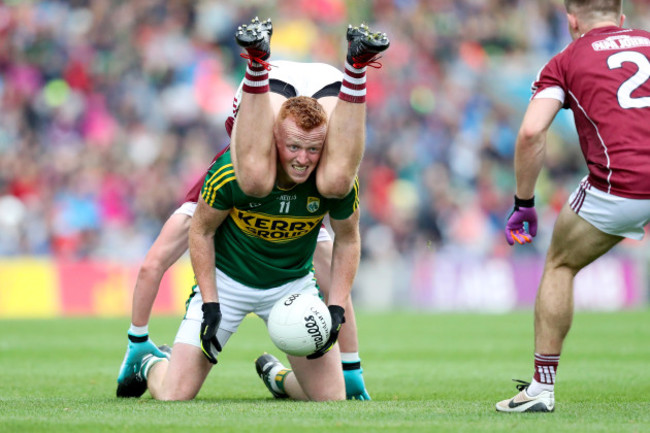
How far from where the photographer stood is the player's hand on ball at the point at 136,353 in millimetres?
7224

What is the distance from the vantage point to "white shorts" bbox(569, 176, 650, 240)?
540 cm

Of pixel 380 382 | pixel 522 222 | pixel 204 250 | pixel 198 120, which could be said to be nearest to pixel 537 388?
pixel 522 222

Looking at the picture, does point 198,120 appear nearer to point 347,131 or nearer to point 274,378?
point 274,378

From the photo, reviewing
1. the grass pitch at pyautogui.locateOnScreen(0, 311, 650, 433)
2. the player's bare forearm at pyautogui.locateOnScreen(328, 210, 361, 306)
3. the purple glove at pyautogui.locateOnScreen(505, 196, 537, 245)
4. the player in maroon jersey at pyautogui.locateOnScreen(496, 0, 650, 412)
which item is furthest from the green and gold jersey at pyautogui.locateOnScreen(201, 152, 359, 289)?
the player in maroon jersey at pyautogui.locateOnScreen(496, 0, 650, 412)

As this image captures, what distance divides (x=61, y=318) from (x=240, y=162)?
35.9 ft

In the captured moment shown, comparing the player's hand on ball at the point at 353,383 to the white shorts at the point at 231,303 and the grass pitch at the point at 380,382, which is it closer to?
the grass pitch at the point at 380,382

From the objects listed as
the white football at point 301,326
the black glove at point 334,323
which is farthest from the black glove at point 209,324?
the black glove at point 334,323

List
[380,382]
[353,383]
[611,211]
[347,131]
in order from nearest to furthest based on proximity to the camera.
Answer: [611,211], [347,131], [353,383], [380,382]

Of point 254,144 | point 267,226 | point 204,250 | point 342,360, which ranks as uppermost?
point 254,144

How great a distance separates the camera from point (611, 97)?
546 centimetres

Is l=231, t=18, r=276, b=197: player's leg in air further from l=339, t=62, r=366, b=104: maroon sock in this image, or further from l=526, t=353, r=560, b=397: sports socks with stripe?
l=526, t=353, r=560, b=397: sports socks with stripe

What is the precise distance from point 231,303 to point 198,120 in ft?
43.0

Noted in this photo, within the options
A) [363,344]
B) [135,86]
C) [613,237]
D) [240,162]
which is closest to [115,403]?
[240,162]

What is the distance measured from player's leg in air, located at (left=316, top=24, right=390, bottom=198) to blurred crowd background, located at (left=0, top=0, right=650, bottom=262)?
1171 cm
